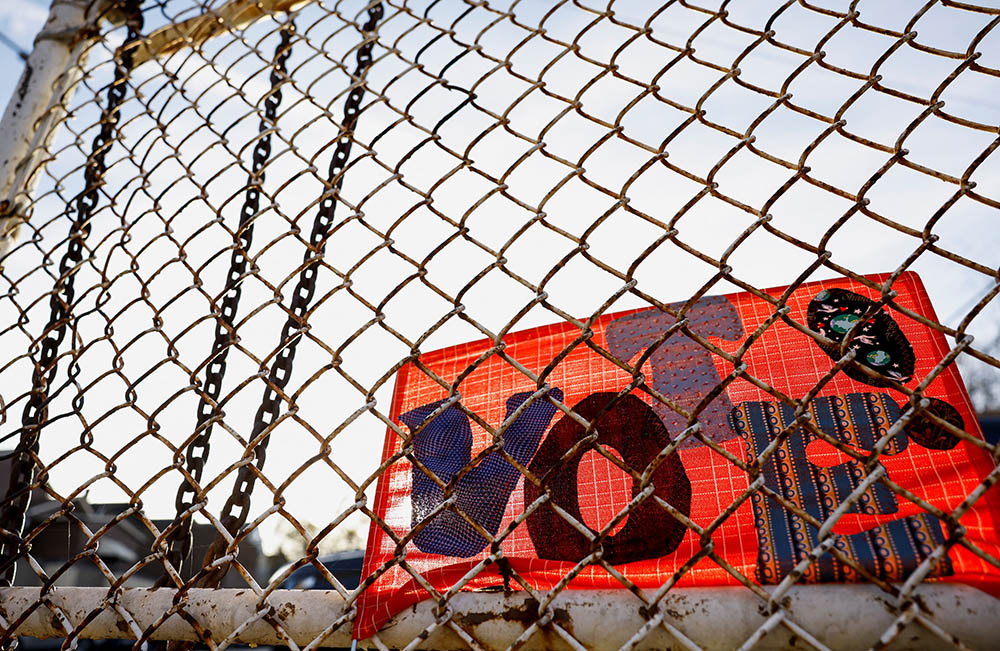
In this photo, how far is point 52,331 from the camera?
1.74 meters

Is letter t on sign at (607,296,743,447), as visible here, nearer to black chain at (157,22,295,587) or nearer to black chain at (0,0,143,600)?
black chain at (157,22,295,587)

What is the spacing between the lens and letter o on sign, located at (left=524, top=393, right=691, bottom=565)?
3.76ft

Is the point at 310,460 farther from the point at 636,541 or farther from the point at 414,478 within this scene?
the point at 636,541

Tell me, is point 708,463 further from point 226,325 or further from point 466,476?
point 226,325

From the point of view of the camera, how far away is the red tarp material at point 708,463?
3.36 ft

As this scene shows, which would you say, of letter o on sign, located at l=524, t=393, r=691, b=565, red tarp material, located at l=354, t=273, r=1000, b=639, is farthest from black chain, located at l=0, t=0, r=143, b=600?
letter o on sign, located at l=524, t=393, r=691, b=565

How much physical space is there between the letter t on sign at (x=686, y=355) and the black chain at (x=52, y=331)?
4.80 ft

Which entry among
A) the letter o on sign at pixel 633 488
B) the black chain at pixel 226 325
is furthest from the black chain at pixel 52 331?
the letter o on sign at pixel 633 488

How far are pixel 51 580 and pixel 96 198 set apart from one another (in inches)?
46.3

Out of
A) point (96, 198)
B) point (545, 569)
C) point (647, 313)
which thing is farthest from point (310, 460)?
point (96, 198)

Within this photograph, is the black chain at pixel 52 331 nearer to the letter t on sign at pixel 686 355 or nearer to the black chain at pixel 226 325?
the black chain at pixel 226 325

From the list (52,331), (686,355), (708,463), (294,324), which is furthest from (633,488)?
(52,331)

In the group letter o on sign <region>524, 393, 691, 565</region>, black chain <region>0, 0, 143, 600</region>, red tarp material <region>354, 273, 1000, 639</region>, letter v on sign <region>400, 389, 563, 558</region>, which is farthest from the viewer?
black chain <region>0, 0, 143, 600</region>

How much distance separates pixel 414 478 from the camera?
1432 mm
